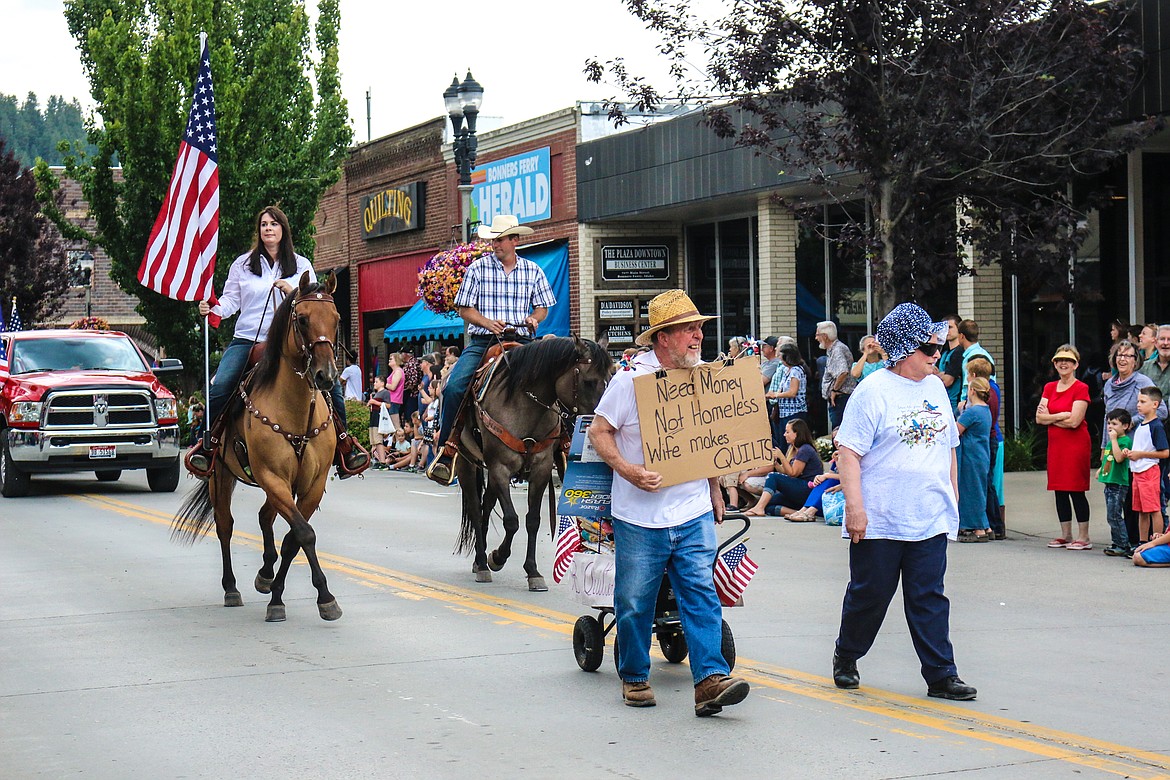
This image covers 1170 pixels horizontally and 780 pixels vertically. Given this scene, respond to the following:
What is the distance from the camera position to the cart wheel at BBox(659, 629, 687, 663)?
8.44 meters

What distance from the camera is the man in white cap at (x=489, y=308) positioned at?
12.4 m

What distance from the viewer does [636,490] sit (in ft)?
24.1

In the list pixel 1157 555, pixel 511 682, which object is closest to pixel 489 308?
pixel 511 682

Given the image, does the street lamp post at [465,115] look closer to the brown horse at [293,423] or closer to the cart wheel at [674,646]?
→ the brown horse at [293,423]

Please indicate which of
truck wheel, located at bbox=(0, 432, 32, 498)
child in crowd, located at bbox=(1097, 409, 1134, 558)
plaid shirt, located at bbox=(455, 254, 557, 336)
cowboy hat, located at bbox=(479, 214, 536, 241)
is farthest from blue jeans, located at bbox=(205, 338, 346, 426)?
truck wheel, located at bbox=(0, 432, 32, 498)

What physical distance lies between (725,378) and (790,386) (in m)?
12.2

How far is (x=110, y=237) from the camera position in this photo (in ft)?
121

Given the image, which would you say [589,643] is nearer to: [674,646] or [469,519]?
[674,646]

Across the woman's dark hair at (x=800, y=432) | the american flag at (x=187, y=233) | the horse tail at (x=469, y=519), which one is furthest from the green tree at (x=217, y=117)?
the horse tail at (x=469, y=519)

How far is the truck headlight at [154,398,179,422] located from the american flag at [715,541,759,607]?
15.0m

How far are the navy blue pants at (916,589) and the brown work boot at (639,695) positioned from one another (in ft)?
3.73

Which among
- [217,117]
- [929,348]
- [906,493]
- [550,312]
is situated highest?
[217,117]

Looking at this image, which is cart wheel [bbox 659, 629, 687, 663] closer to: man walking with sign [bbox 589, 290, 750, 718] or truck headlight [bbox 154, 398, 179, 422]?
man walking with sign [bbox 589, 290, 750, 718]

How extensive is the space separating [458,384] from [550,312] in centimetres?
2021
